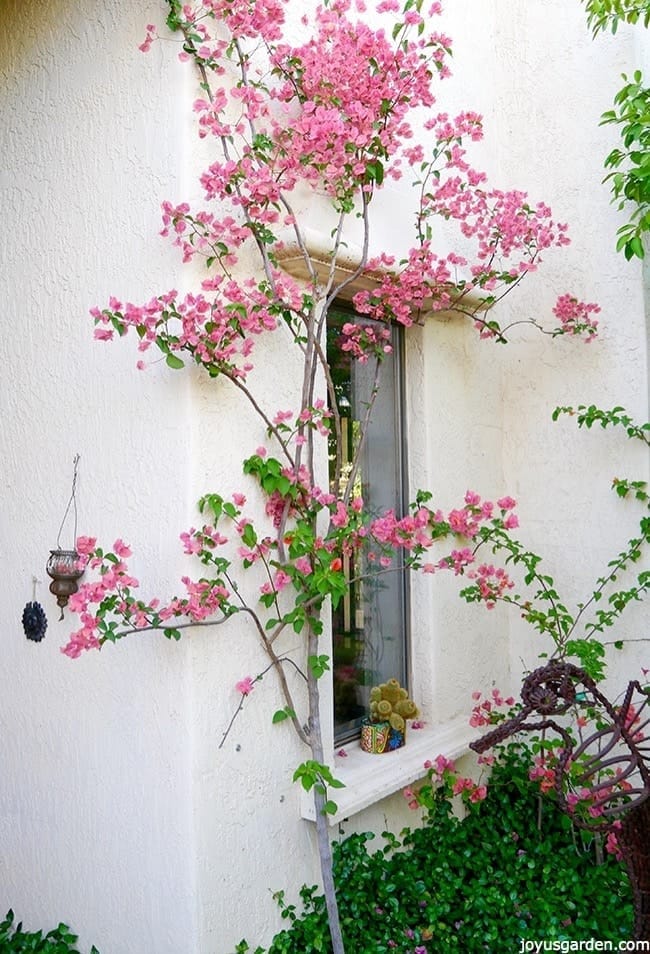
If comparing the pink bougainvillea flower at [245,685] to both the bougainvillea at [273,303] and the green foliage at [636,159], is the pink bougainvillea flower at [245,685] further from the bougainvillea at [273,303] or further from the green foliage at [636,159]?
the green foliage at [636,159]

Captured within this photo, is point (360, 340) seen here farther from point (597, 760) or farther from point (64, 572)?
point (597, 760)

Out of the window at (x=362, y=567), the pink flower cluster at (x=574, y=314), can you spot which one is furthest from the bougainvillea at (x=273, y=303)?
the pink flower cluster at (x=574, y=314)

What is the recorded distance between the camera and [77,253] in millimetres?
3258

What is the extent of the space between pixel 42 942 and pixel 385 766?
1.63 meters

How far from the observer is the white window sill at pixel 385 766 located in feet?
10.4

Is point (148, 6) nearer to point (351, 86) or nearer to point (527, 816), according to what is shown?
point (351, 86)

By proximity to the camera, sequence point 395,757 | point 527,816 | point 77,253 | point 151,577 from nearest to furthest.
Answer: point 151,577 < point 77,253 < point 395,757 < point 527,816

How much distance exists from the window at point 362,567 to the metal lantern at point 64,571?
1305 millimetres

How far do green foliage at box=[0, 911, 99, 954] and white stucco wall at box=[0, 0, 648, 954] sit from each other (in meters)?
0.05

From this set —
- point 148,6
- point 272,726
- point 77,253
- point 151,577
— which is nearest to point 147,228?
point 77,253

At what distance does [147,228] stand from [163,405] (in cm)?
76

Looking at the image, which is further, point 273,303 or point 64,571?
Result: point 64,571

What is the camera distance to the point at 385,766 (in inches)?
137

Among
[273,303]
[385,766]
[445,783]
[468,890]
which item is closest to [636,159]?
[273,303]
